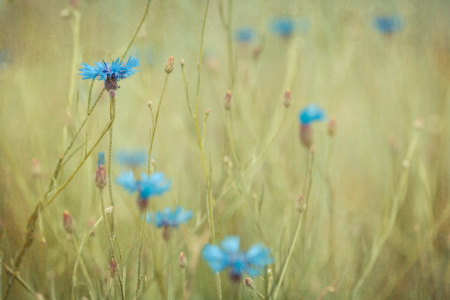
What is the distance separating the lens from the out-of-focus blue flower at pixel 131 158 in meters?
1.22

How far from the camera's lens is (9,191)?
1232mm

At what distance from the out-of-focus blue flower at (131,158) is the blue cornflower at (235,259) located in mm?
749

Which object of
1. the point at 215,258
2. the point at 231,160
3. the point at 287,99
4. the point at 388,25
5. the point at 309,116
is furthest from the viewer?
the point at 388,25

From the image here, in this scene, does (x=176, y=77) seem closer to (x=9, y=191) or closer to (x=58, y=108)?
(x=58, y=108)

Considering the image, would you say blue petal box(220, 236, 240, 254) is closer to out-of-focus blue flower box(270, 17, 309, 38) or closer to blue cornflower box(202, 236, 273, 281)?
blue cornflower box(202, 236, 273, 281)

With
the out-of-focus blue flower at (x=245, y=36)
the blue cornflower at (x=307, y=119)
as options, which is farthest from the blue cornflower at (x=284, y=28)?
the blue cornflower at (x=307, y=119)

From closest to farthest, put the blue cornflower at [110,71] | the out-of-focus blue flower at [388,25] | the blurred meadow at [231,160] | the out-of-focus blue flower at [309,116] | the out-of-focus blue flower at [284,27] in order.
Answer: the blue cornflower at [110,71] < the blurred meadow at [231,160] < the out-of-focus blue flower at [309,116] < the out-of-focus blue flower at [284,27] < the out-of-focus blue flower at [388,25]

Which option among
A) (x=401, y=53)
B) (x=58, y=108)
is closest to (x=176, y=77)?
(x=58, y=108)

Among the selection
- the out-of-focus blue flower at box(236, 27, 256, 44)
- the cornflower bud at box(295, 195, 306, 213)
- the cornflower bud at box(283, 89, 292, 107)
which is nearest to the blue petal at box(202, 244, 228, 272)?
the cornflower bud at box(295, 195, 306, 213)

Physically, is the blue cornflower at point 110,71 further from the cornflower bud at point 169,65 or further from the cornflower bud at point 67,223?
the cornflower bud at point 67,223

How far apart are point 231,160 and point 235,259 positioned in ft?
2.08

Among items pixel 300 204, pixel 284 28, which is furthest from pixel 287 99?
pixel 284 28

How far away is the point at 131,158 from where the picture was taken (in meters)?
1.23

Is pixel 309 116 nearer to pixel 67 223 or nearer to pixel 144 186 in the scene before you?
pixel 144 186
